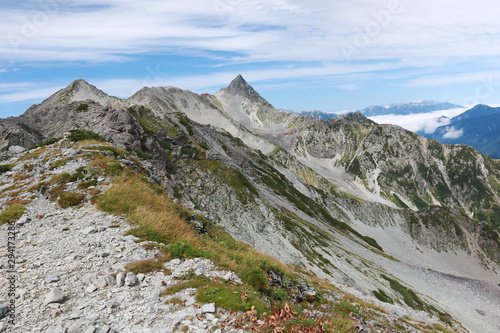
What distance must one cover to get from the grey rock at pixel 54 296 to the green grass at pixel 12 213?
12.0 m

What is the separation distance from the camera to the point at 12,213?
1945 centimetres

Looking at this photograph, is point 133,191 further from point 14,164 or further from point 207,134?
point 207,134

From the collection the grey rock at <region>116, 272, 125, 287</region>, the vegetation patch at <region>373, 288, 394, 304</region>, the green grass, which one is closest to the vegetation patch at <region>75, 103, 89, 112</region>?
the green grass

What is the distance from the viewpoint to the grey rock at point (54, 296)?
34.1 feet

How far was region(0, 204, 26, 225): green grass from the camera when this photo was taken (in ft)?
61.8

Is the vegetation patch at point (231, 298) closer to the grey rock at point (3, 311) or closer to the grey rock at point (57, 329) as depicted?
the grey rock at point (57, 329)

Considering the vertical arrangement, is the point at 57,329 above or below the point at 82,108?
below

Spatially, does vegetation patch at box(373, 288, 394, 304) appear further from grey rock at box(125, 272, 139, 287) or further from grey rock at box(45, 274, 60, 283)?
grey rock at box(45, 274, 60, 283)

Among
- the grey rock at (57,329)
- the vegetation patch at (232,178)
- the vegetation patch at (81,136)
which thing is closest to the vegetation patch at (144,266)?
the grey rock at (57,329)

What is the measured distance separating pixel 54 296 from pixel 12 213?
524 inches

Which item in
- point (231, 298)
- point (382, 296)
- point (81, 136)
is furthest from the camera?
point (382, 296)

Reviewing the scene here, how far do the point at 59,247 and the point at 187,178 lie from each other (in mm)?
62126

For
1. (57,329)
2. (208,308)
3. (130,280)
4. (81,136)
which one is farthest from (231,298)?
(81,136)

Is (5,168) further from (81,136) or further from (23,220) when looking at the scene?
(23,220)
